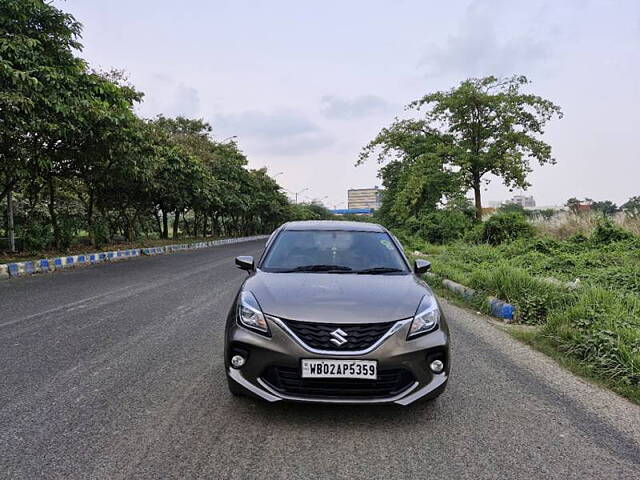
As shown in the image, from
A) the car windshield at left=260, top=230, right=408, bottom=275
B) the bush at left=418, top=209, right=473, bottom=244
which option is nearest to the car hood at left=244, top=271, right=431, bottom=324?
the car windshield at left=260, top=230, right=408, bottom=275

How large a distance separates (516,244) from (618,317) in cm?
925

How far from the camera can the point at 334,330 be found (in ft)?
9.57

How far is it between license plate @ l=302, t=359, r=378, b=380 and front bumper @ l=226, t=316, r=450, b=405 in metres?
0.03

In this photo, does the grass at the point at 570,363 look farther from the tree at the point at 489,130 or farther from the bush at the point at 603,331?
the tree at the point at 489,130

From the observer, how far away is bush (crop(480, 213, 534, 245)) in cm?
1630

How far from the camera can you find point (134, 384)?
145 inches

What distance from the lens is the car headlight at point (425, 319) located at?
3.06 metres

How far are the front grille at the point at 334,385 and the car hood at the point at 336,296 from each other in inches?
13.9

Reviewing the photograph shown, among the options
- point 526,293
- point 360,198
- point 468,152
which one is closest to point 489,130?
point 468,152

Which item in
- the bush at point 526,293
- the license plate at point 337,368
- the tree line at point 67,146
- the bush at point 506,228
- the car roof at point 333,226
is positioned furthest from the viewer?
the bush at point 506,228

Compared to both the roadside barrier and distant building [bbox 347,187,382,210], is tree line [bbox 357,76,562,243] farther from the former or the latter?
distant building [bbox 347,187,382,210]

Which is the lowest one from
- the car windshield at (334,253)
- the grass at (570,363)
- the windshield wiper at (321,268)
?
the grass at (570,363)

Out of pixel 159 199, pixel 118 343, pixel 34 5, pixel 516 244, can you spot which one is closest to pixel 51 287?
pixel 118 343

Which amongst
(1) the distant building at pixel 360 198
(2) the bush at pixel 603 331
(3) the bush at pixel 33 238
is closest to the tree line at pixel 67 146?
(3) the bush at pixel 33 238
